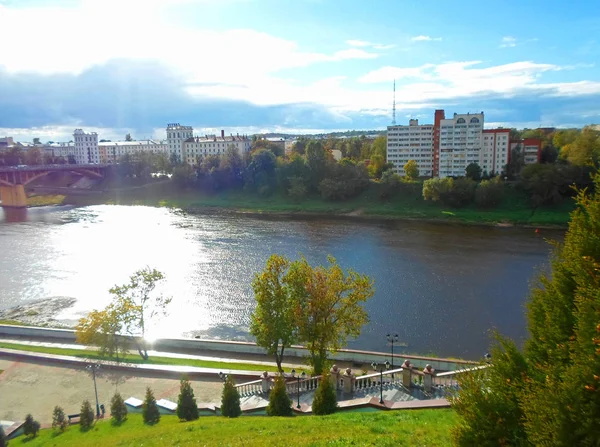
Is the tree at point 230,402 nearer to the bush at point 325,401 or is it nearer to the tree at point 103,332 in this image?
the bush at point 325,401

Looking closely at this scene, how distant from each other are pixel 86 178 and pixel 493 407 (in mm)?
86679

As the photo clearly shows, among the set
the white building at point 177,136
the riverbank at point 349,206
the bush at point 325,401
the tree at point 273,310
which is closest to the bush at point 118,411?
the tree at point 273,310

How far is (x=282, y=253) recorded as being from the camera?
114ft

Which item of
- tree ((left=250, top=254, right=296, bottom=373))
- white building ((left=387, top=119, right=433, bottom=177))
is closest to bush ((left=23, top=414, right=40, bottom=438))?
tree ((left=250, top=254, right=296, bottom=373))

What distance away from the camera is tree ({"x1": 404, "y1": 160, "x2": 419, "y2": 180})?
58.8 m

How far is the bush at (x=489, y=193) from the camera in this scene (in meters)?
49.3

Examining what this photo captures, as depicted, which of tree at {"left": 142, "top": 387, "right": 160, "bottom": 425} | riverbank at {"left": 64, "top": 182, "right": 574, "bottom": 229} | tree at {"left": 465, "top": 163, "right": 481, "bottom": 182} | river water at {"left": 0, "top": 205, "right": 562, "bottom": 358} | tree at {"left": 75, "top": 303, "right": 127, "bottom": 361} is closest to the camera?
tree at {"left": 142, "top": 387, "right": 160, "bottom": 425}

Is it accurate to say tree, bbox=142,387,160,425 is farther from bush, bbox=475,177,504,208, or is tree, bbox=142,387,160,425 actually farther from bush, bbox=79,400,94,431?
bush, bbox=475,177,504,208

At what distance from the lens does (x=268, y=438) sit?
8.27m

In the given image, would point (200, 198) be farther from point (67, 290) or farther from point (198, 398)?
point (198, 398)

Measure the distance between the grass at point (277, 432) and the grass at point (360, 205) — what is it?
41802 millimetres

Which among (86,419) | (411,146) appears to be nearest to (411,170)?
(411,146)

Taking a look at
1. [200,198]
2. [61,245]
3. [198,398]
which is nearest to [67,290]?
[61,245]

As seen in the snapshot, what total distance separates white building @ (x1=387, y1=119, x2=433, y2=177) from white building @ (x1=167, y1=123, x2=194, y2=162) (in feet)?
166
